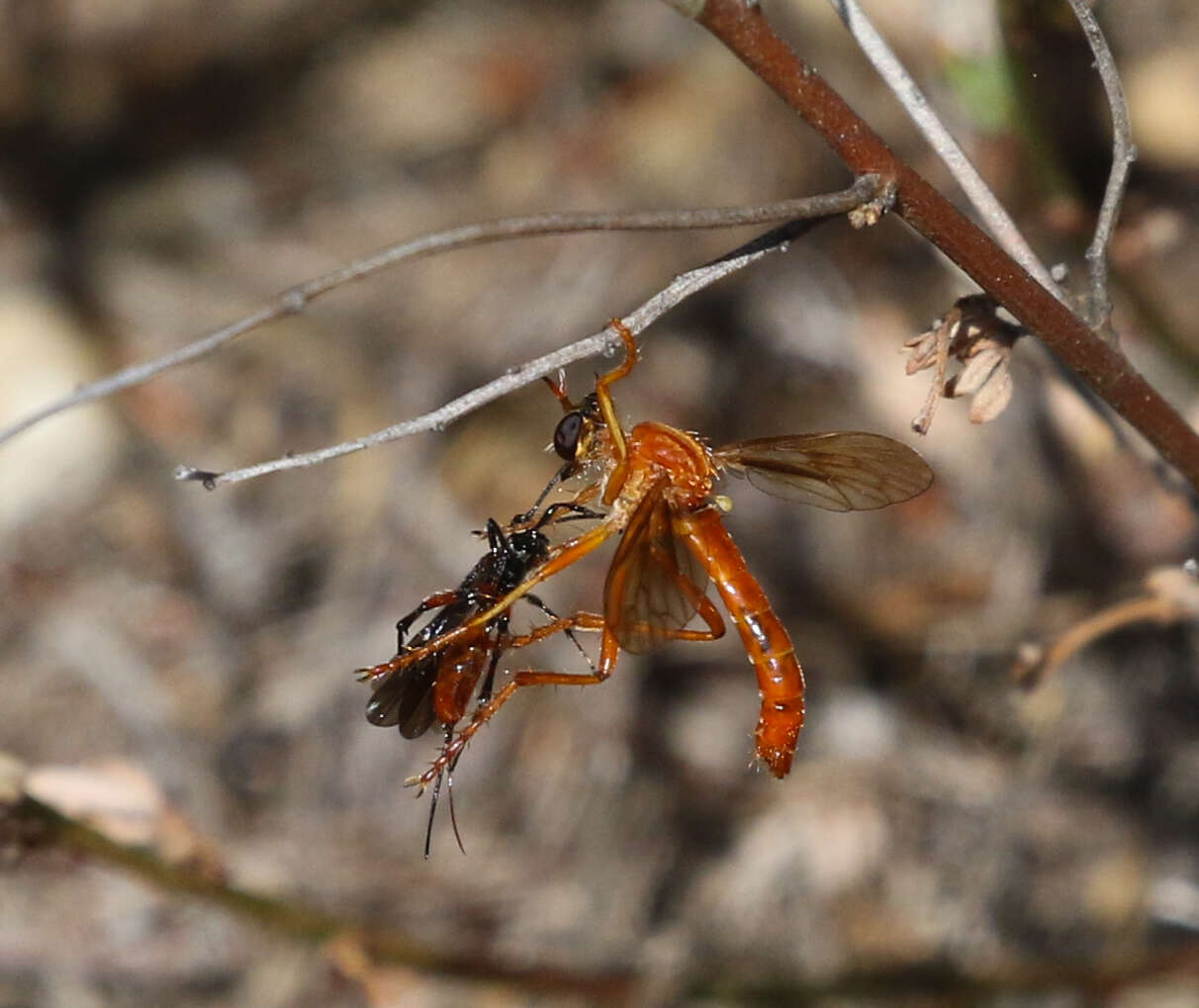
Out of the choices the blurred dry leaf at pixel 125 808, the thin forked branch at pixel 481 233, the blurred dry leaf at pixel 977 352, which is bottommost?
the blurred dry leaf at pixel 977 352

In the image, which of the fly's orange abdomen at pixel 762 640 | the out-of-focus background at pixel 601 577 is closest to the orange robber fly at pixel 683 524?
the fly's orange abdomen at pixel 762 640

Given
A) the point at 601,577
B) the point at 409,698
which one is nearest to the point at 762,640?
the point at 409,698

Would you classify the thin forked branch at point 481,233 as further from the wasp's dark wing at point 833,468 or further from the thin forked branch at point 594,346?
the wasp's dark wing at point 833,468


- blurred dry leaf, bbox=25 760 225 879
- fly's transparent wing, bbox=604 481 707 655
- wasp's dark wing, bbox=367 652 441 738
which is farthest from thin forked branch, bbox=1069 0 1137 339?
blurred dry leaf, bbox=25 760 225 879

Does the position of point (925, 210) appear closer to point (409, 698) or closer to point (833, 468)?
point (833, 468)

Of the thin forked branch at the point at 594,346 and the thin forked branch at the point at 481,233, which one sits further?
the thin forked branch at the point at 594,346
